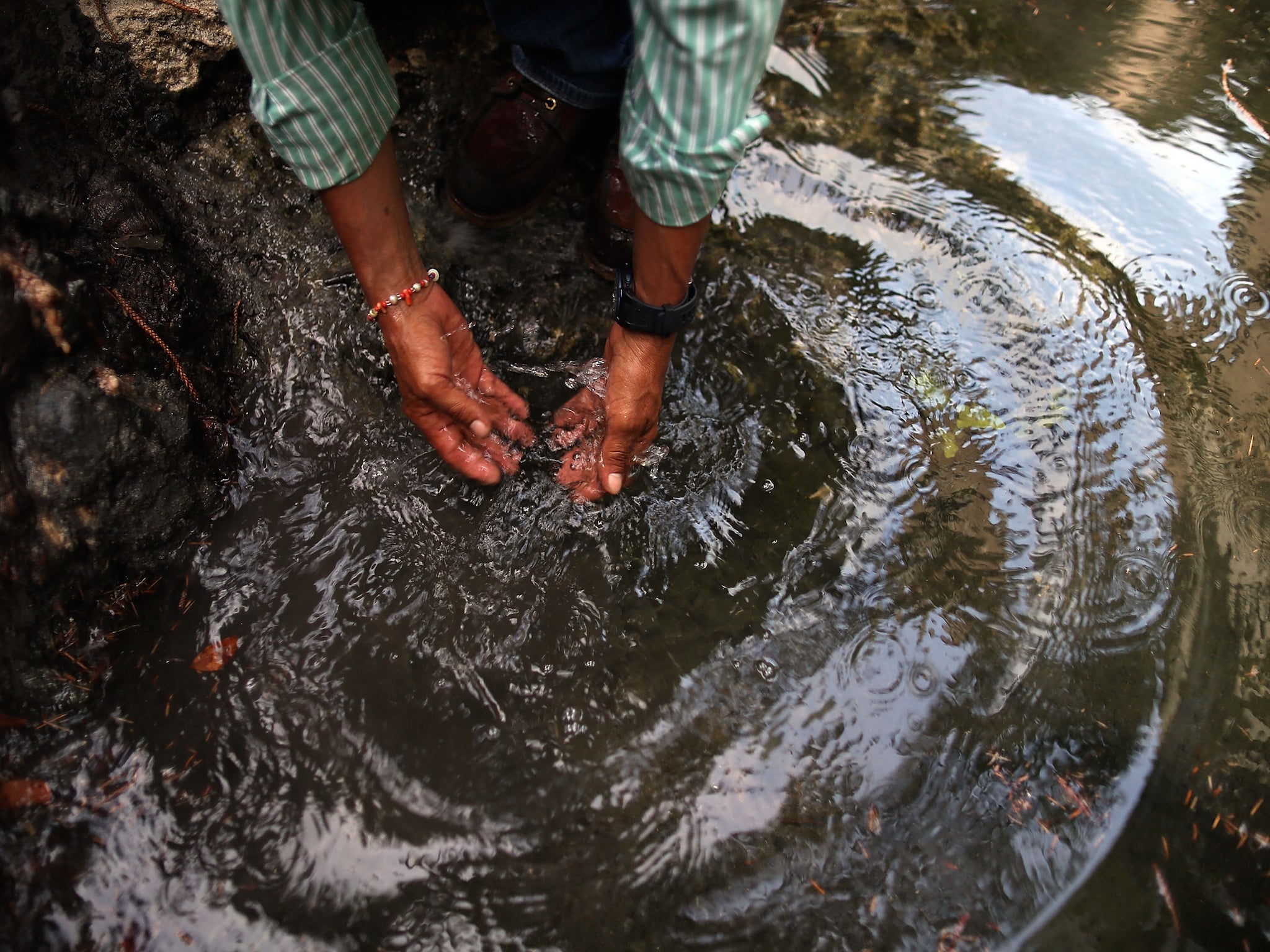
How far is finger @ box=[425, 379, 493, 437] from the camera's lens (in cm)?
174

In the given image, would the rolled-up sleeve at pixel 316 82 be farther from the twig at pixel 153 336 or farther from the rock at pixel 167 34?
the rock at pixel 167 34

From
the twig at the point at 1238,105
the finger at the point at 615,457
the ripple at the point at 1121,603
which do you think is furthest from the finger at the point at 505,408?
the twig at the point at 1238,105

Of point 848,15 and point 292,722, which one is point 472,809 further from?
point 848,15

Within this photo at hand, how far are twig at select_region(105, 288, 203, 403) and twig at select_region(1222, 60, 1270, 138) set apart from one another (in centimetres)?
384

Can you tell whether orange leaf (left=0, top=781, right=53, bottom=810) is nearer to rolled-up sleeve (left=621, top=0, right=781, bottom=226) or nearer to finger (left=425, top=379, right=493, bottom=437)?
finger (left=425, top=379, right=493, bottom=437)

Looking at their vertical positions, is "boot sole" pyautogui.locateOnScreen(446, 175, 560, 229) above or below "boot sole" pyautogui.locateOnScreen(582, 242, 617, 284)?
above

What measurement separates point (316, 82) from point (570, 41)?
75cm

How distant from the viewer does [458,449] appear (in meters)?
1.87

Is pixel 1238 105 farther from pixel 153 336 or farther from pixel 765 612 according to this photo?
pixel 153 336

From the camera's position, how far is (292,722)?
162cm

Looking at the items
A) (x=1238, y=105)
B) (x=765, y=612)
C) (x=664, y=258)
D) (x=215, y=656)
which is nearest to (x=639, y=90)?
(x=664, y=258)

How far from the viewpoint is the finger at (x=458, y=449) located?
72.2 inches

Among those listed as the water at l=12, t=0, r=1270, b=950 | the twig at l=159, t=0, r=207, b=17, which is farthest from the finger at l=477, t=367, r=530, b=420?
the twig at l=159, t=0, r=207, b=17

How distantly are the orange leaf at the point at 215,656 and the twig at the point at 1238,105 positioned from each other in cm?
394
